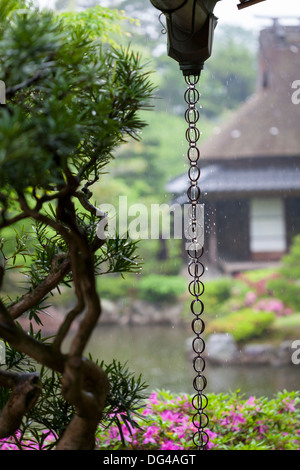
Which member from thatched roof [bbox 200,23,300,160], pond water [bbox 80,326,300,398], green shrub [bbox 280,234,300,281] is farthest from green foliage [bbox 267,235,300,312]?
thatched roof [bbox 200,23,300,160]

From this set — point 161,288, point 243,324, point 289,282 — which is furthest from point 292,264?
point 161,288

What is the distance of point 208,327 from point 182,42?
24.3ft

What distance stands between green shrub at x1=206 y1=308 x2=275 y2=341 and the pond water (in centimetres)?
47

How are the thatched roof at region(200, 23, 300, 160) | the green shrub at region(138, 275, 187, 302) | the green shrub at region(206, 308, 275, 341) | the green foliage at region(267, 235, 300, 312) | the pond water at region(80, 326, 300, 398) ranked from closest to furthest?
the pond water at region(80, 326, 300, 398)
the green shrub at region(206, 308, 275, 341)
the green foliage at region(267, 235, 300, 312)
the green shrub at region(138, 275, 187, 302)
the thatched roof at region(200, 23, 300, 160)

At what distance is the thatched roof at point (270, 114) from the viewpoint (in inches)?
395

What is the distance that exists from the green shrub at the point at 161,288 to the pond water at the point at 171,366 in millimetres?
503

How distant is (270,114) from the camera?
10.4 metres

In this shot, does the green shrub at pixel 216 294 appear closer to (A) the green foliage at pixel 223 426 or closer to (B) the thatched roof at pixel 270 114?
(B) the thatched roof at pixel 270 114

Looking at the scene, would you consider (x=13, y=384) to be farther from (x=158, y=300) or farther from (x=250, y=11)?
(x=250, y=11)

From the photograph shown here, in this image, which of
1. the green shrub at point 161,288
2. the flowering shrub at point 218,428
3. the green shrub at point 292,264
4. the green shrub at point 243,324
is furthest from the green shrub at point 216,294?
the flowering shrub at point 218,428

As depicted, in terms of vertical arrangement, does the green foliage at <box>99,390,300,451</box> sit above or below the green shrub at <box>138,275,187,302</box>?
below

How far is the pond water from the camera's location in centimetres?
743

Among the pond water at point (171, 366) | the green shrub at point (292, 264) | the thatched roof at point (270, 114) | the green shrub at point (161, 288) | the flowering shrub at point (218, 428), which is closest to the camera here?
the flowering shrub at point (218, 428)

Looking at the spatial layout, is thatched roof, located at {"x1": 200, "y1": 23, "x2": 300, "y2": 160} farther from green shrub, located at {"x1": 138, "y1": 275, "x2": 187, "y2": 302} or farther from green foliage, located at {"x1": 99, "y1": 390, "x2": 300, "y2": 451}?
green foliage, located at {"x1": 99, "y1": 390, "x2": 300, "y2": 451}
